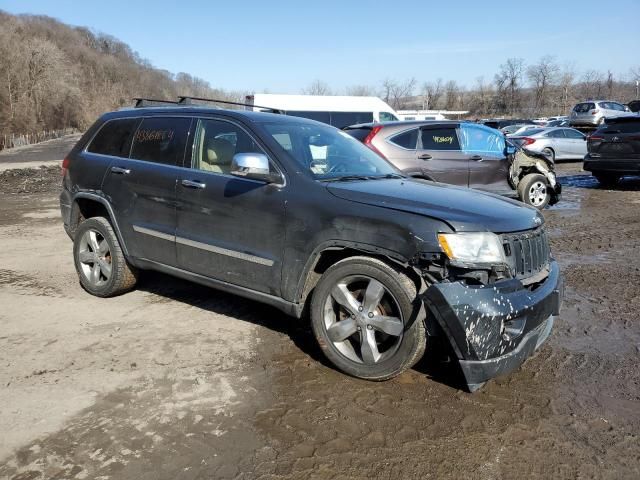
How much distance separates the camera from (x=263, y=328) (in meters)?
4.41

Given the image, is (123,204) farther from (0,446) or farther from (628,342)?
(628,342)

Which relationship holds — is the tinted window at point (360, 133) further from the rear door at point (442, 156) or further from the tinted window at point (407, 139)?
the rear door at point (442, 156)

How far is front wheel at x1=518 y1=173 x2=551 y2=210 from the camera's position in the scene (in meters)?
10.1

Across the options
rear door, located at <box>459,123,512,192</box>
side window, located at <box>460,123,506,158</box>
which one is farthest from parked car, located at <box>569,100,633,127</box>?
rear door, located at <box>459,123,512,192</box>

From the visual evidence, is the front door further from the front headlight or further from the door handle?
the front headlight

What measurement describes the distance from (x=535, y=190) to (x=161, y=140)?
7.86 metres

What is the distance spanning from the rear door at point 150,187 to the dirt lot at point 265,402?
0.64m

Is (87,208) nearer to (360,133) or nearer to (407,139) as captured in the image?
(360,133)

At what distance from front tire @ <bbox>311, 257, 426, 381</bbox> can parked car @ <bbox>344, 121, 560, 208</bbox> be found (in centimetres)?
542

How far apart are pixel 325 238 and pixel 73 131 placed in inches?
4025

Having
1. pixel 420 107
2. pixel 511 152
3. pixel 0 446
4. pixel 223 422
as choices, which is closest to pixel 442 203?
pixel 223 422

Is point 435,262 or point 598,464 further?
point 435,262

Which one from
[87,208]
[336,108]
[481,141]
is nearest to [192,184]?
Result: [87,208]

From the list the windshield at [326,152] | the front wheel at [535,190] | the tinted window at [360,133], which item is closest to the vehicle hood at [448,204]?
the windshield at [326,152]
